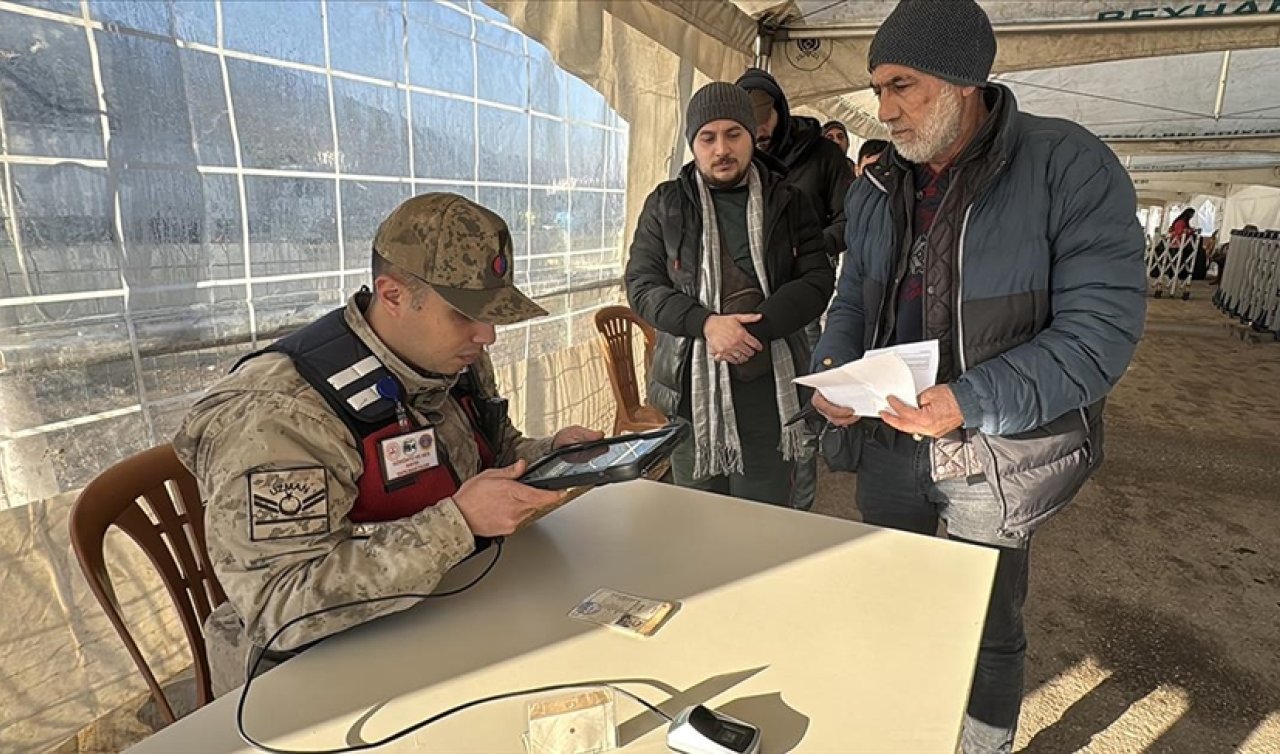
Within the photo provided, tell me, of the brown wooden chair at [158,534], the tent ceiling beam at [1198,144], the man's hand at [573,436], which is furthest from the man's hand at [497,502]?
the tent ceiling beam at [1198,144]

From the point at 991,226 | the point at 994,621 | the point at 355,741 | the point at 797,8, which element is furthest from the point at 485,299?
the point at 797,8

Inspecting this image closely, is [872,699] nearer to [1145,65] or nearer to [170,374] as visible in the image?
[170,374]

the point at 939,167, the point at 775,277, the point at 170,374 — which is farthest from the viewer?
the point at 775,277

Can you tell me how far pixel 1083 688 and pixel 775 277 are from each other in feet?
5.05

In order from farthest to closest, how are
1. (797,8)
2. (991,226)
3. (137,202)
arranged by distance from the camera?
(797,8)
(137,202)
(991,226)

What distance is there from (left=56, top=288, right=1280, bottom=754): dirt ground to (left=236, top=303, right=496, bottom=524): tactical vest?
130 centimetres

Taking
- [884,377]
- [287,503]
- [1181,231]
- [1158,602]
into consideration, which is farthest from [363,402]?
[1181,231]

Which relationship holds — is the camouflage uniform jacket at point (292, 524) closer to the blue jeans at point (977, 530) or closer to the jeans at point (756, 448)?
the blue jeans at point (977, 530)

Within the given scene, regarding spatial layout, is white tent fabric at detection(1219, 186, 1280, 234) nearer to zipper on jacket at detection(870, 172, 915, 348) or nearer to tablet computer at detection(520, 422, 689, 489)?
zipper on jacket at detection(870, 172, 915, 348)

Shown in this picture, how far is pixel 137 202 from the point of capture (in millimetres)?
1618

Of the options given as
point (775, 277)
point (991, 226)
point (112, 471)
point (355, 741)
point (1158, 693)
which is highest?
point (991, 226)

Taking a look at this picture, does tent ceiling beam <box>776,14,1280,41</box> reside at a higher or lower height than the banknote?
higher

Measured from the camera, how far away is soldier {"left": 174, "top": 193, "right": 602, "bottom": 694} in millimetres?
922

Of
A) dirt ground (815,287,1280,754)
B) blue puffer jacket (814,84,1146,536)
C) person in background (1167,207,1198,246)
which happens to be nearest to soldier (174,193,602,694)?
blue puffer jacket (814,84,1146,536)
